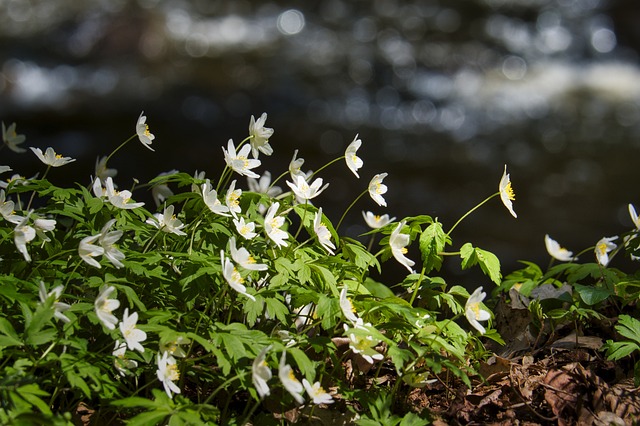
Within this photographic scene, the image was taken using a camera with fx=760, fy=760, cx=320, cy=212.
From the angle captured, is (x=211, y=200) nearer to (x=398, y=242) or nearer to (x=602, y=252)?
(x=398, y=242)

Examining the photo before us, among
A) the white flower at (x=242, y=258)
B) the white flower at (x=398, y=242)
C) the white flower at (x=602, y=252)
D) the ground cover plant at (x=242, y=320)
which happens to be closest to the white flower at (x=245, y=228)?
the ground cover plant at (x=242, y=320)

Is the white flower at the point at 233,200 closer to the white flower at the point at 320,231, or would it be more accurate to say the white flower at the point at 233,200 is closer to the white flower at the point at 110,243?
the white flower at the point at 320,231

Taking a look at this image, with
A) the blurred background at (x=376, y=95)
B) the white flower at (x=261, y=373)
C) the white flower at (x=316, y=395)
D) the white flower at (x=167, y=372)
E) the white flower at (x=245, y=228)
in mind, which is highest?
the white flower at (x=245, y=228)

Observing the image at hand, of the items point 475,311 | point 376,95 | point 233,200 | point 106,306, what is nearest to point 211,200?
point 233,200

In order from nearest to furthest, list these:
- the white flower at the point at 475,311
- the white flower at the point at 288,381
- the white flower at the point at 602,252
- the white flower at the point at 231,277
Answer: the white flower at the point at 288,381 < the white flower at the point at 231,277 < the white flower at the point at 475,311 < the white flower at the point at 602,252

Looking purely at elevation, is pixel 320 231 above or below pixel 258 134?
below

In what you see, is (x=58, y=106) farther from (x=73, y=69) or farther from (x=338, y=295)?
(x=338, y=295)

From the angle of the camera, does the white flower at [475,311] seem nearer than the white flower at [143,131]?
Yes
